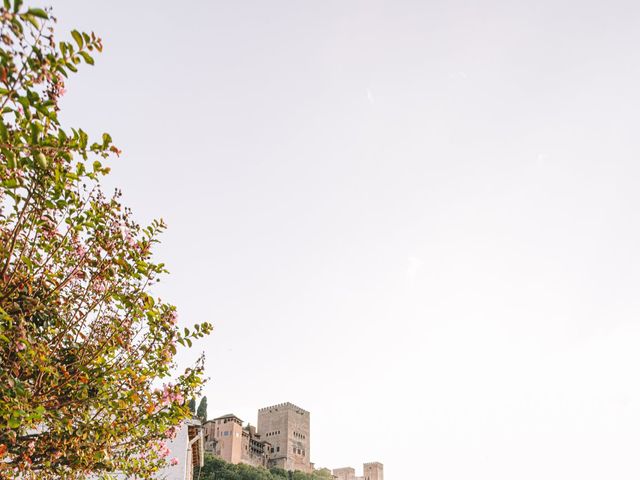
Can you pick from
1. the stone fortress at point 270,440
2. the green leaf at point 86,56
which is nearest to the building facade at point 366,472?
the stone fortress at point 270,440

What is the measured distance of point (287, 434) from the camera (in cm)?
11738

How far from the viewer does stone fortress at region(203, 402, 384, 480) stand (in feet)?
315

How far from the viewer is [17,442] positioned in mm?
6145

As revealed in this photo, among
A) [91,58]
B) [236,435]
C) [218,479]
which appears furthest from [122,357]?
[236,435]

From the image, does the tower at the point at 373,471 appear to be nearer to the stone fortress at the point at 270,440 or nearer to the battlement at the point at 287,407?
the stone fortress at the point at 270,440

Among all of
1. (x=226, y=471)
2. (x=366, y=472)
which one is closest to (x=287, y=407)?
(x=366, y=472)

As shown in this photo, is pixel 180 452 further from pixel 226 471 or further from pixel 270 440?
pixel 270 440

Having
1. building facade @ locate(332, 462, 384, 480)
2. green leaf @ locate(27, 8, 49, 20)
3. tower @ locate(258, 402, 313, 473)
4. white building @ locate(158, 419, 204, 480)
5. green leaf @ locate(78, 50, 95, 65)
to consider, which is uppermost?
tower @ locate(258, 402, 313, 473)

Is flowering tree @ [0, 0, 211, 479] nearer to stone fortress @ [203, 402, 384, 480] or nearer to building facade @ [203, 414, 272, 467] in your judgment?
building facade @ [203, 414, 272, 467]

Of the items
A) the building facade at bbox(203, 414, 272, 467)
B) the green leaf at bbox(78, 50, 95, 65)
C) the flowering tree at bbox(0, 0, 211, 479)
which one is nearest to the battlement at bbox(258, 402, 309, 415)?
the building facade at bbox(203, 414, 272, 467)

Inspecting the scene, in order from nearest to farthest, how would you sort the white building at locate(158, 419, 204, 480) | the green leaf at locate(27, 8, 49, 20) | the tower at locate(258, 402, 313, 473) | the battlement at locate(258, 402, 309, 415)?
the green leaf at locate(27, 8, 49, 20) → the white building at locate(158, 419, 204, 480) → the tower at locate(258, 402, 313, 473) → the battlement at locate(258, 402, 309, 415)

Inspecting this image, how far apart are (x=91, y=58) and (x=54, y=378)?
150 inches

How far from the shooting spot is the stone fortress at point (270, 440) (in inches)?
3775

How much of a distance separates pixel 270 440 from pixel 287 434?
5.02 metres
